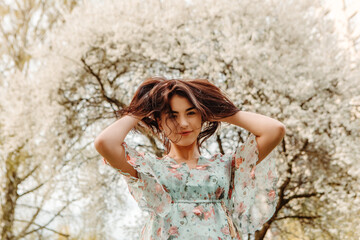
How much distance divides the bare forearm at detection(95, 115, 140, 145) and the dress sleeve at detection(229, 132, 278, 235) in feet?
1.77

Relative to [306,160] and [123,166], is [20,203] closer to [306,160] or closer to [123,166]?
[306,160]

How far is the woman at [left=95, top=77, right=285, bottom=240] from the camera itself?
1.84m

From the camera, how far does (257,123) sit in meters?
1.90

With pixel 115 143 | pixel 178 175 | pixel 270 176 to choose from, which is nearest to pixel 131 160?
pixel 115 143

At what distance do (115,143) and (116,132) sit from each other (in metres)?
0.05

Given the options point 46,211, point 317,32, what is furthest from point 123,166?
point 46,211

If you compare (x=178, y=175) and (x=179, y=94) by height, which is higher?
(x=179, y=94)

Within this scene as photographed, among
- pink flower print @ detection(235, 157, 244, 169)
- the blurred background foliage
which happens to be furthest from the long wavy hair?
the blurred background foliage

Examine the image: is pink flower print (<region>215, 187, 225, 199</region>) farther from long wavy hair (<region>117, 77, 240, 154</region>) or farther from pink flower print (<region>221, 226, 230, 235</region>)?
long wavy hair (<region>117, 77, 240, 154</region>)

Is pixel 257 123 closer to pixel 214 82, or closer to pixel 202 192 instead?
pixel 202 192

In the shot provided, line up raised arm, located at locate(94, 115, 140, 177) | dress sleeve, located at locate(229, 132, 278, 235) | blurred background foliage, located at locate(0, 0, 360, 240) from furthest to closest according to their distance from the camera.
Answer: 1. blurred background foliage, located at locate(0, 0, 360, 240)
2. dress sleeve, located at locate(229, 132, 278, 235)
3. raised arm, located at locate(94, 115, 140, 177)

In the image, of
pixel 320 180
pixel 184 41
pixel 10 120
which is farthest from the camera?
pixel 10 120

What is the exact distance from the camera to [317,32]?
6285 millimetres

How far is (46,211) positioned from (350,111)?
5.89 metres
